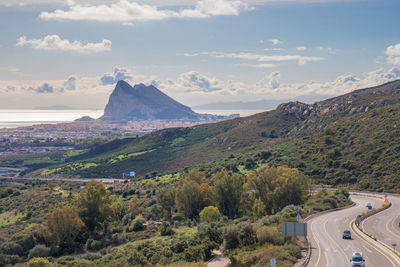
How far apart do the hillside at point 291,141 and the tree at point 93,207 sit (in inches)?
1734

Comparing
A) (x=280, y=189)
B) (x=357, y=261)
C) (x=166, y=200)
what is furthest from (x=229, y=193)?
(x=357, y=261)

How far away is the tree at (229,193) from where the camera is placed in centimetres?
6009

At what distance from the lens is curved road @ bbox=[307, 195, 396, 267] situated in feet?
87.8

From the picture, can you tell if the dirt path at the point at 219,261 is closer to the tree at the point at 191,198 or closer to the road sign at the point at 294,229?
the road sign at the point at 294,229

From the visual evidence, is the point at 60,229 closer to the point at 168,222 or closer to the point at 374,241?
the point at 168,222

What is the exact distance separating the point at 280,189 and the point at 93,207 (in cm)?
2677

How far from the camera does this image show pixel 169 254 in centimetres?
3241

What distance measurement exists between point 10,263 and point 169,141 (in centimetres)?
13812

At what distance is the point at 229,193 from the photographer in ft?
199

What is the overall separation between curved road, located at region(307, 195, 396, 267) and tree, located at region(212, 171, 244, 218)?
1488cm

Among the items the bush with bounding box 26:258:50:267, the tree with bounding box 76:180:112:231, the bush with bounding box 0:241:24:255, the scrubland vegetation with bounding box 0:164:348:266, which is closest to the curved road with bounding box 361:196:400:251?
the scrubland vegetation with bounding box 0:164:348:266

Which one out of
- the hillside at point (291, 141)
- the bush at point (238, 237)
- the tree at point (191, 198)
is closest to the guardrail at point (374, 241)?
the bush at point (238, 237)

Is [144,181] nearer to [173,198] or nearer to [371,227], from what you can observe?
[173,198]

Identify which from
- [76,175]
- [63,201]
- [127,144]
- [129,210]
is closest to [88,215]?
[129,210]
